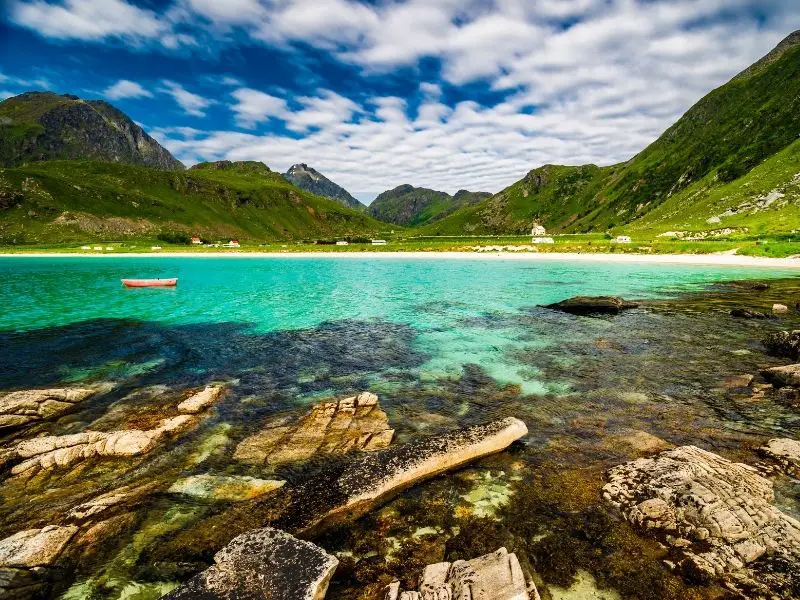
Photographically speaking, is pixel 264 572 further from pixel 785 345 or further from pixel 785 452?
pixel 785 345

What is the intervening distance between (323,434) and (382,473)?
12.0 ft

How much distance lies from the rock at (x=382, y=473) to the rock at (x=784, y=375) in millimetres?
12442

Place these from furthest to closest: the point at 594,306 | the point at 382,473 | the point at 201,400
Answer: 1. the point at 594,306
2. the point at 201,400
3. the point at 382,473

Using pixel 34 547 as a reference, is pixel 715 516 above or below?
above

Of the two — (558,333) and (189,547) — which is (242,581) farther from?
(558,333)

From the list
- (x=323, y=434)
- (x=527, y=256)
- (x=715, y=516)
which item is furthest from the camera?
(x=527, y=256)

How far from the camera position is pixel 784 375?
1664 centimetres

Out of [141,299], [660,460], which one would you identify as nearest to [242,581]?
[660,460]

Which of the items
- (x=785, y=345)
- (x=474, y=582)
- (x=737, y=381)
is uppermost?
(x=785, y=345)

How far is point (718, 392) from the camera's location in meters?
16.4

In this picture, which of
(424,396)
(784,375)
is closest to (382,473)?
(424,396)

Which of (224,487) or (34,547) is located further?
(224,487)

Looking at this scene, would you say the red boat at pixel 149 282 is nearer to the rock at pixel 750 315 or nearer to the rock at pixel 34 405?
the rock at pixel 34 405

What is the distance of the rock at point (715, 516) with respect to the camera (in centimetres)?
714
